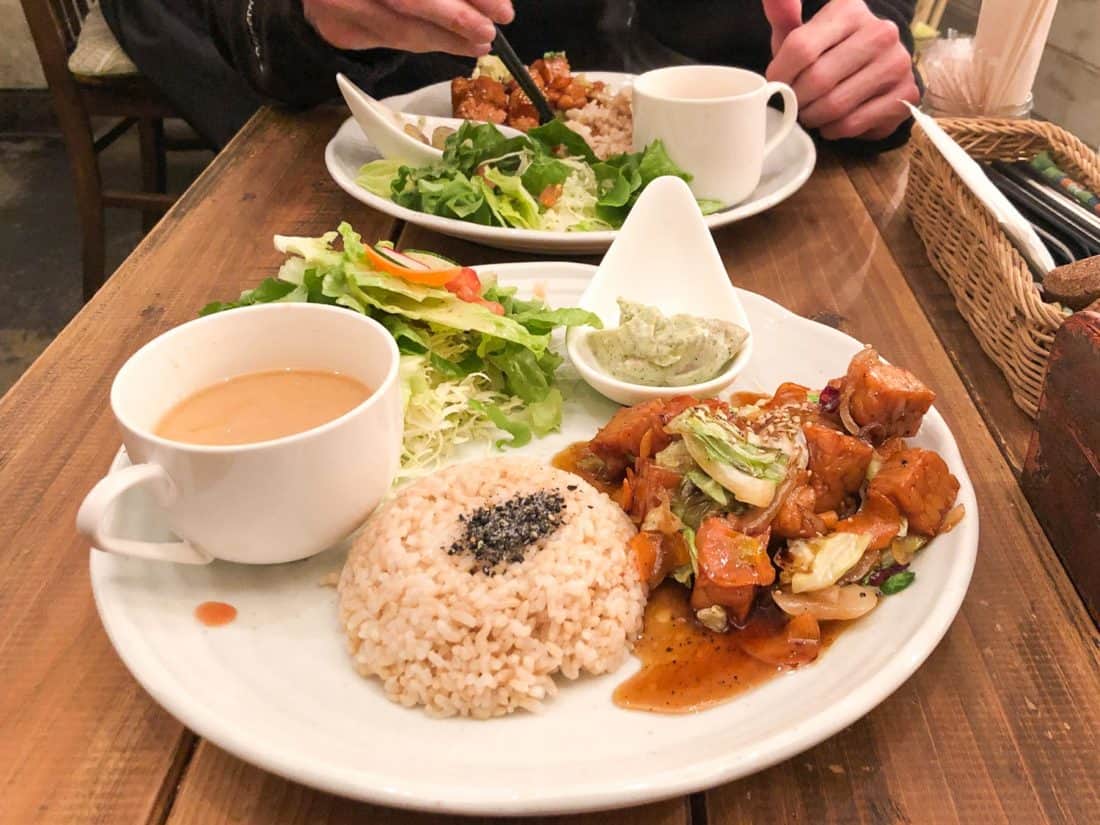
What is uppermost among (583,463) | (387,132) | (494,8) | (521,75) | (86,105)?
(494,8)

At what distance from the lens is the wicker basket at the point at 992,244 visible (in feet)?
5.99

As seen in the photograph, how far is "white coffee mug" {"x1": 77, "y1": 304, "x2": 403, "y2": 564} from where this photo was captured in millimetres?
1220

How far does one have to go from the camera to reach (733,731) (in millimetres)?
1110

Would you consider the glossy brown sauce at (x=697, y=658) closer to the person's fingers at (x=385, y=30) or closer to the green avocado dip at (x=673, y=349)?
the green avocado dip at (x=673, y=349)

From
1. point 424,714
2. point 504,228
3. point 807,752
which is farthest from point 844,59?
point 424,714

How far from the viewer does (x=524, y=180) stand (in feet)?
8.47

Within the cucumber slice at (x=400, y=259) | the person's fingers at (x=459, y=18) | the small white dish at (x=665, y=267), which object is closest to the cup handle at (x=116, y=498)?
the cucumber slice at (x=400, y=259)

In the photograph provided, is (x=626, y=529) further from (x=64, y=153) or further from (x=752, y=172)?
(x=64, y=153)

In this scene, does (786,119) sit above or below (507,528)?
above

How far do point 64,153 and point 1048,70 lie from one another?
807 cm

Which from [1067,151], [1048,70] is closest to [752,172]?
[1067,151]

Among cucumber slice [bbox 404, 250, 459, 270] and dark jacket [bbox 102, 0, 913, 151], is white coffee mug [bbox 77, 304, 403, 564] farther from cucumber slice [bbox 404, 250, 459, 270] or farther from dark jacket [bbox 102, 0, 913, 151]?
dark jacket [bbox 102, 0, 913, 151]

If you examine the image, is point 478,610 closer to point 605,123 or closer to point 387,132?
point 387,132

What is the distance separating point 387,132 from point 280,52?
2.73ft
